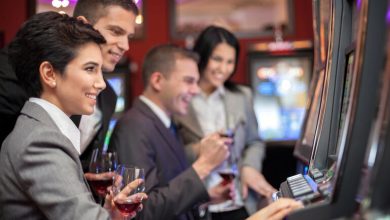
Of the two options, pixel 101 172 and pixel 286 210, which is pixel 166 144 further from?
pixel 286 210

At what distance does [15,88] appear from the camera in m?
1.74

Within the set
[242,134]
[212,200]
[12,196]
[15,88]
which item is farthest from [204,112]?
[12,196]

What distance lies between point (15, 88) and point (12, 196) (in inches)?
21.6

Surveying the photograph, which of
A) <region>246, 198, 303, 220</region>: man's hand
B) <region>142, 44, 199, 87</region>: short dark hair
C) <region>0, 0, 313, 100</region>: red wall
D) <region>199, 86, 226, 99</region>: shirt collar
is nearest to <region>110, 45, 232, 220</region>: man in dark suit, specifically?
<region>142, 44, 199, 87</region>: short dark hair

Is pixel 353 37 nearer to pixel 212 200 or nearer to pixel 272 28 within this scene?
pixel 212 200

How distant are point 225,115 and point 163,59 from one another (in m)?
0.54

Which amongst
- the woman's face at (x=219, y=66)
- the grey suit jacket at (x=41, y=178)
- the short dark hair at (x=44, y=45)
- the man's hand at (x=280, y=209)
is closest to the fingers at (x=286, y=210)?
the man's hand at (x=280, y=209)

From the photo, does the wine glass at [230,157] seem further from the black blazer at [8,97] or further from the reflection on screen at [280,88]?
the reflection on screen at [280,88]

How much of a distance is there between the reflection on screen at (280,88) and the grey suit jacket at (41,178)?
3.07m

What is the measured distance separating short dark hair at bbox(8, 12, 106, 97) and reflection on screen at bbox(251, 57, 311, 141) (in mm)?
2861

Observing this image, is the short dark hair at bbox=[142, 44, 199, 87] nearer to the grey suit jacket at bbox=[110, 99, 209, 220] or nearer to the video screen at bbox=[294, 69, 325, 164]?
the grey suit jacket at bbox=[110, 99, 209, 220]

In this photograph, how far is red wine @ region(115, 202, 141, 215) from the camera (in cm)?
146

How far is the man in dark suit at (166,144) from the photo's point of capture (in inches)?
79.4

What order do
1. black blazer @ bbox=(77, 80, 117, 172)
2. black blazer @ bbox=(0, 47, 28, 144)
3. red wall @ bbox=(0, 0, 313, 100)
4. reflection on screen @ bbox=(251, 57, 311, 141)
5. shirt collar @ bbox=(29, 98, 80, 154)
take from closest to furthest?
shirt collar @ bbox=(29, 98, 80, 154) → black blazer @ bbox=(0, 47, 28, 144) → black blazer @ bbox=(77, 80, 117, 172) → reflection on screen @ bbox=(251, 57, 311, 141) → red wall @ bbox=(0, 0, 313, 100)
